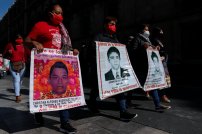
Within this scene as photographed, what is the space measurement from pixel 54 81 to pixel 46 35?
2.14 feet

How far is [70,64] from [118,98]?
A: 40.4 inches

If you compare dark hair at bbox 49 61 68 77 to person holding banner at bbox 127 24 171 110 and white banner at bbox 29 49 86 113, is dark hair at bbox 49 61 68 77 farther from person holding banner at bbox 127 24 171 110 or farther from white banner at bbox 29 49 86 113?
person holding banner at bbox 127 24 171 110

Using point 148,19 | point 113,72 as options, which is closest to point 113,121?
point 113,72

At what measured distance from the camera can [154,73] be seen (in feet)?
17.2

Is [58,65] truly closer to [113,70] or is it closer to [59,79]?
[59,79]

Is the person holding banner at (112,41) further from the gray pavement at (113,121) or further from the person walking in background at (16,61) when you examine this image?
the person walking in background at (16,61)

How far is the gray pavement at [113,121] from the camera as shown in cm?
388

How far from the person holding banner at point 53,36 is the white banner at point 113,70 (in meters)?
0.63

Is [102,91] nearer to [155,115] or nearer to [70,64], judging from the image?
[70,64]

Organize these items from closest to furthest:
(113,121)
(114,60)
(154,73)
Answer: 1. (113,121)
2. (114,60)
3. (154,73)

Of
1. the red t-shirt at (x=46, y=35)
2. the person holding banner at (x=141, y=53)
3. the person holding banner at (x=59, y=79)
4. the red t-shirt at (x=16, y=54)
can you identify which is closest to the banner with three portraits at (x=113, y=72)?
the person holding banner at (x=141, y=53)

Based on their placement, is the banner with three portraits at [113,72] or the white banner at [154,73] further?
the white banner at [154,73]

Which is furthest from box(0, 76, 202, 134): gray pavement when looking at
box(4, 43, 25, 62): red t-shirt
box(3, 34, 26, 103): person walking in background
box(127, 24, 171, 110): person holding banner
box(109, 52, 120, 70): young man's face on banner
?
box(4, 43, 25, 62): red t-shirt

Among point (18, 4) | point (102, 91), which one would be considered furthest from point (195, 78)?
point (18, 4)
